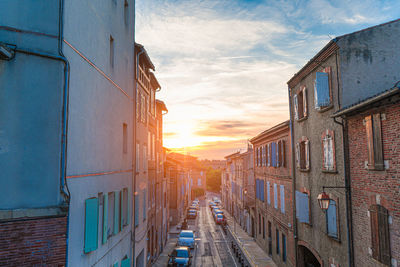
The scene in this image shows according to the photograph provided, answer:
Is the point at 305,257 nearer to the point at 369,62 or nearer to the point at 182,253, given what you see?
the point at 182,253

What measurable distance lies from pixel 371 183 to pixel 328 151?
134 inches

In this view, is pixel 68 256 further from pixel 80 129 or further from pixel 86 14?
pixel 86 14

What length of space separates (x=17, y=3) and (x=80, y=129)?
144 inches

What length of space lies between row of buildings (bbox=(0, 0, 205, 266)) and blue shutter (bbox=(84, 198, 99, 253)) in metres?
0.03

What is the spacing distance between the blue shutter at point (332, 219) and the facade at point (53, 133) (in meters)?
9.75

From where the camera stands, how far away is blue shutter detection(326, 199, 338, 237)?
42.5ft

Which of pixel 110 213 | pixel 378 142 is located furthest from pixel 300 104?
pixel 110 213

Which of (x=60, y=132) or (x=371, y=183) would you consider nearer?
(x=60, y=132)

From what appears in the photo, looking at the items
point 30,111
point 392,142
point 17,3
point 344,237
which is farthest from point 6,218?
point 344,237

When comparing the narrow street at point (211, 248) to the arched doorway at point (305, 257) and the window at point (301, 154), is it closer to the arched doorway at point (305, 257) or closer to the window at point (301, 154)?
the arched doorway at point (305, 257)

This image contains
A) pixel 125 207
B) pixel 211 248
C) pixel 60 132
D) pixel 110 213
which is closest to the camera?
pixel 60 132

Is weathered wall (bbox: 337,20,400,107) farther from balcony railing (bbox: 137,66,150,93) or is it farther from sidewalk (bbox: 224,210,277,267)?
sidewalk (bbox: 224,210,277,267)

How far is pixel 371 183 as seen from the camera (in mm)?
10367

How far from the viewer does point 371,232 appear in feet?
33.7
